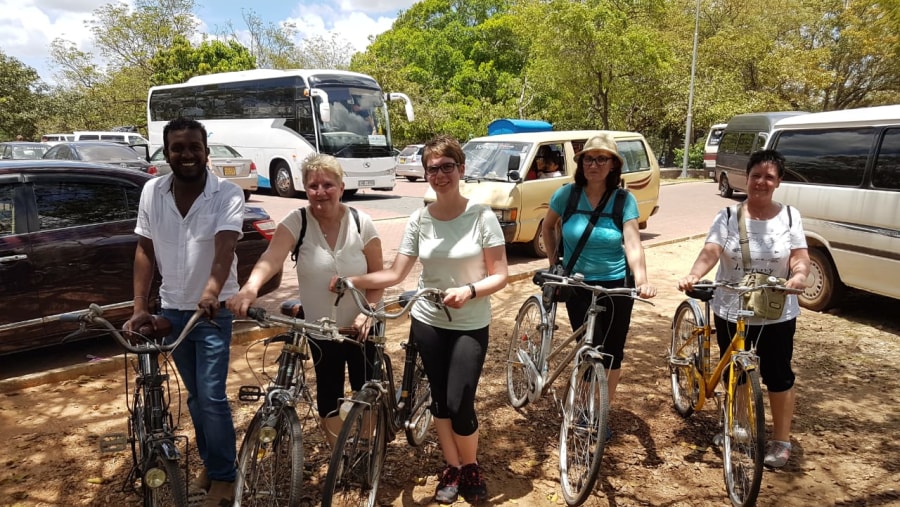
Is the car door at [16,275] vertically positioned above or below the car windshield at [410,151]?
below

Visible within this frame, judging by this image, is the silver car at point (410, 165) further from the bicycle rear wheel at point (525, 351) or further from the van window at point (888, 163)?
the bicycle rear wheel at point (525, 351)

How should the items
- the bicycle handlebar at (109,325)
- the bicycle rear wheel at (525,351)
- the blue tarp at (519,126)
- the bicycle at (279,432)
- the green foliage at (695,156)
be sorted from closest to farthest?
the bicycle handlebar at (109,325) < the bicycle at (279,432) < the bicycle rear wheel at (525,351) < the blue tarp at (519,126) < the green foliage at (695,156)

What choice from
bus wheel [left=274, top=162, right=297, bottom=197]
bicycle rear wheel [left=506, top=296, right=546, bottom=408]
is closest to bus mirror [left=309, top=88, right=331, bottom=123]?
bus wheel [left=274, top=162, right=297, bottom=197]

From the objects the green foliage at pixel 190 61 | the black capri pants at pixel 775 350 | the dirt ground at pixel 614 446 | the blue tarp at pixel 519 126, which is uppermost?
the green foliage at pixel 190 61

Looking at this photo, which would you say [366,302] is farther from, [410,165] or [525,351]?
[410,165]

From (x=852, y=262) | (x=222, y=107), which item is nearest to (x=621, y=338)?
(x=852, y=262)

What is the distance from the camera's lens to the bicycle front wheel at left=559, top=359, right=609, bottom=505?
123 inches

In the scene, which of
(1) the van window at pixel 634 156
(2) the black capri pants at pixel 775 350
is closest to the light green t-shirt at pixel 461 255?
(2) the black capri pants at pixel 775 350

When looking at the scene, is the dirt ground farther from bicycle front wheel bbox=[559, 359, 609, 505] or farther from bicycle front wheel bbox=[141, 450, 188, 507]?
bicycle front wheel bbox=[141, 450, 188, 507]

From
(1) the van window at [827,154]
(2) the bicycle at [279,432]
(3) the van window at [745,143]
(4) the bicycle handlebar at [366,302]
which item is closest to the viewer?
(2) the bicycle at [279,432]

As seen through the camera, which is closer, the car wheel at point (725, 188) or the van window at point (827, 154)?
the van window at point (827, 154)

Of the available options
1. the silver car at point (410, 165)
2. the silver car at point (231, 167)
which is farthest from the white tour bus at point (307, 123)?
the silver car at point (410, 165)

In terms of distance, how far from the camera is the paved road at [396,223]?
534 cm

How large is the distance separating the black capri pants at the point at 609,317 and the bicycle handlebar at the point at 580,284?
0.19 m
